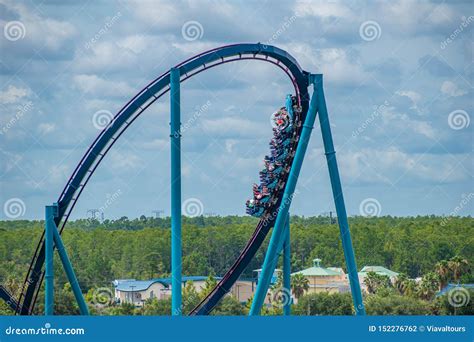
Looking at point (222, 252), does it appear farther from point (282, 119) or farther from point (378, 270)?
point (282, 119)

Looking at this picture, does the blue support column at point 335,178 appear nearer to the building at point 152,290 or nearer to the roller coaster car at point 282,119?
the roller coaster car at point 282,119

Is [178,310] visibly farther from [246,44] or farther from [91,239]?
[91,239]

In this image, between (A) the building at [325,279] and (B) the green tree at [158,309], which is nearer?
(B) the green tree at [158,309]

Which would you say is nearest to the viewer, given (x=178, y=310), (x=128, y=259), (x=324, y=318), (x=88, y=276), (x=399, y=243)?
(x=324, y=318)

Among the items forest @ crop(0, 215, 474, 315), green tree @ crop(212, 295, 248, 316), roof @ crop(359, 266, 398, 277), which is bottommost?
green tree @ crop(212, 295, 248, 316)

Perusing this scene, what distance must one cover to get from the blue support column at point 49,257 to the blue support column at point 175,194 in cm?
468

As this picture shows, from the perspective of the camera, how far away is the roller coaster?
34281mm

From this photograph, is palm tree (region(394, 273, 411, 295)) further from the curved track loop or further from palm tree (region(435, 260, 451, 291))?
the curved track loop

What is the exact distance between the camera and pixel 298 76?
3666 centimetres

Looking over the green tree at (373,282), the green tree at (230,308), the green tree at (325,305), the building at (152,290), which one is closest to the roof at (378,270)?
the green tree at (373,282)

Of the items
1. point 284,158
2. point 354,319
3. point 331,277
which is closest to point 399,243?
point 331,277

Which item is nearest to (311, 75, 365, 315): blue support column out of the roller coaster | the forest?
the roller coaster

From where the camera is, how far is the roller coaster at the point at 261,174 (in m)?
34.3

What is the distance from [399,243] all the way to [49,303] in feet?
233
